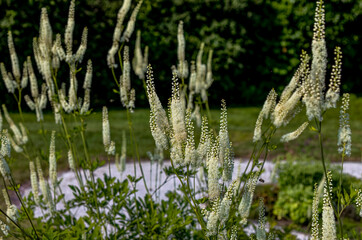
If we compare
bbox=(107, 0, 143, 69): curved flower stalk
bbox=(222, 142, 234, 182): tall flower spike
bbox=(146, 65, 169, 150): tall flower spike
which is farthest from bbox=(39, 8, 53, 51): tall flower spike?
bbox=(222, 142, 234, 182): tall flower spike

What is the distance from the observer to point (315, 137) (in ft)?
30.4

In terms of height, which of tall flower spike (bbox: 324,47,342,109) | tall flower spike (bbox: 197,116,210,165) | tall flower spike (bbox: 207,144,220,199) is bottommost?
tall flower spike (bbox: 207,144,220,199)

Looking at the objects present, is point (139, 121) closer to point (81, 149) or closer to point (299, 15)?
point (81, 149)

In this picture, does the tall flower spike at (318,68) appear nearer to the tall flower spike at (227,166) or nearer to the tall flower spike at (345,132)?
the tall flower spike at (345,132)

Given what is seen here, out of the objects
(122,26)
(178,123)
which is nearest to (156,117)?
(178,123)

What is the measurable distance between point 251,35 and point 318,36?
33.7 ft

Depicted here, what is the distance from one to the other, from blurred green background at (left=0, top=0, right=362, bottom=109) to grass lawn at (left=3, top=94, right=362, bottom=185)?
0.62 meters

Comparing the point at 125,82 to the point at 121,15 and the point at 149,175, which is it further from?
the point at 149,175

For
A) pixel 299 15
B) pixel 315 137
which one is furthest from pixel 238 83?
A: pixel 315 137

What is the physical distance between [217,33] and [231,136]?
2.97 metres

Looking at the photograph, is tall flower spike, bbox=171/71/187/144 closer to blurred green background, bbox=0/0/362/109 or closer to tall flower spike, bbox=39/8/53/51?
tall flower spike, bbox=39/8/53/51

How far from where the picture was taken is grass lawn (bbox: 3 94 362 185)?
8.44 meters

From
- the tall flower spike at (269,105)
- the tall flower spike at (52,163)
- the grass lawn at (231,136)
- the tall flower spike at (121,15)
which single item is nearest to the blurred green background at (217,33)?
the grass lawn at (231,136)

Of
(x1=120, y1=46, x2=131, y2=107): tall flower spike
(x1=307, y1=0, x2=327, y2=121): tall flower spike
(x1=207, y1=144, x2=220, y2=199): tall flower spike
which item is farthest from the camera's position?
(x1=120, y1=46, x2=131, y2=107): tall flower spike
